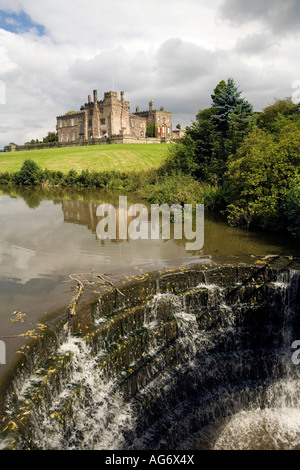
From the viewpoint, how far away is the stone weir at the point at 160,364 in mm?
6945

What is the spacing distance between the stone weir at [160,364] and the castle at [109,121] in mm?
63002

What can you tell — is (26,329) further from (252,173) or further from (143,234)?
(252,173)


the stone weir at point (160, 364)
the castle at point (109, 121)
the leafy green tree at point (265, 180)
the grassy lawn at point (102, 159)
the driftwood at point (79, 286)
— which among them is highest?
the castle at point (109, 121)

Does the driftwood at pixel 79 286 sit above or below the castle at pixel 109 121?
below

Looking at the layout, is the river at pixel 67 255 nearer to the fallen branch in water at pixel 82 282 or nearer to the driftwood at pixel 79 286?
the driftwood at pixel 79 286

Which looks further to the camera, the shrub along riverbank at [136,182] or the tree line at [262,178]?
the shrub along riverbank at [136,182]

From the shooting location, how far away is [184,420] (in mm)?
9141

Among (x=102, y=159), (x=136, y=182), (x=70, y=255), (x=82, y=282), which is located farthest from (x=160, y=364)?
(x=102, y=159)

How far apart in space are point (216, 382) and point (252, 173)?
12804 millimetres

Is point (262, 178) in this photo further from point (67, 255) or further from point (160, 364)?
point (160, 364)

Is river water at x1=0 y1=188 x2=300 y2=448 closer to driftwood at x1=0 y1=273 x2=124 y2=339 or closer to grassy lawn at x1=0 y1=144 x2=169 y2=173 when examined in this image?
driftwood at x1=0 y1=273 x2=124 y2=339

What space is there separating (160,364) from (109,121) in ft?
248

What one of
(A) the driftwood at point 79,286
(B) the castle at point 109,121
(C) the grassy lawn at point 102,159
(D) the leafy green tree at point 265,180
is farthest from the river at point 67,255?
(B) the castle at point 109,121
